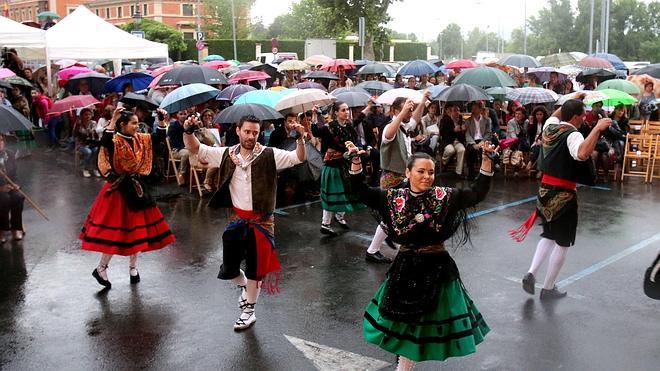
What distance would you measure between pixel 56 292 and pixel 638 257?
6.20 metres

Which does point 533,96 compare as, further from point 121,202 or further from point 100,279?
point 100,279

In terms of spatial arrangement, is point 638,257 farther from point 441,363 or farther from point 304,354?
point 304,354

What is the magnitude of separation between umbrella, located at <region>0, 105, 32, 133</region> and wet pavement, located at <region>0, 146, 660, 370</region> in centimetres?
151

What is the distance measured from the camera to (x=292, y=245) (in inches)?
339

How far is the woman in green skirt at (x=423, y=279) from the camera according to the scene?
4355 mm

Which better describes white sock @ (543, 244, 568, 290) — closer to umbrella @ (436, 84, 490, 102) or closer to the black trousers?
umbrella @ (436, 84, 490, 102)

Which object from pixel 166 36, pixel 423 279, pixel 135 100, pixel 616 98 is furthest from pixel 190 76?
pixel 166 36

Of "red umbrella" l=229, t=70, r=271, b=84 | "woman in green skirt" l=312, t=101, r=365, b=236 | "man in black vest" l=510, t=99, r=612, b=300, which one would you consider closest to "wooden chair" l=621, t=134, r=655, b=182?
"woman in green skirt" l=312, t=101, r=365, b=236

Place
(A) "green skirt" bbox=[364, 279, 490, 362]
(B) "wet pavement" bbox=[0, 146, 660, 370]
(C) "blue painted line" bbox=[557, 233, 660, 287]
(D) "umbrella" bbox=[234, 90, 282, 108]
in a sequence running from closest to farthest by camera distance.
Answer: (A) "green skirt" bbox=[364, 279, 490, 362] → (B) "wet pavement" bbox=[0, 146, 660, 370] → (C) "blue painted line" bbox=[557, 233, 660, 287] → (D) "umbrella" bbox=[234, 90, 282, 108]

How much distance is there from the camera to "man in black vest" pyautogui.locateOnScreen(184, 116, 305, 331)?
5672 mm

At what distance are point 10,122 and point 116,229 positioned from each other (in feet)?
6.89

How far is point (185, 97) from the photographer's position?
11.0 meters

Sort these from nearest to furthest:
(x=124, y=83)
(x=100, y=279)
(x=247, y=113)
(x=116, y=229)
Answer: (x=116, y=229) < (x=100, y=279) < (x=247, y=113) < (x=124, y=83)

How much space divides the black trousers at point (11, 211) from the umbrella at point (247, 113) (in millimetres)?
2786
